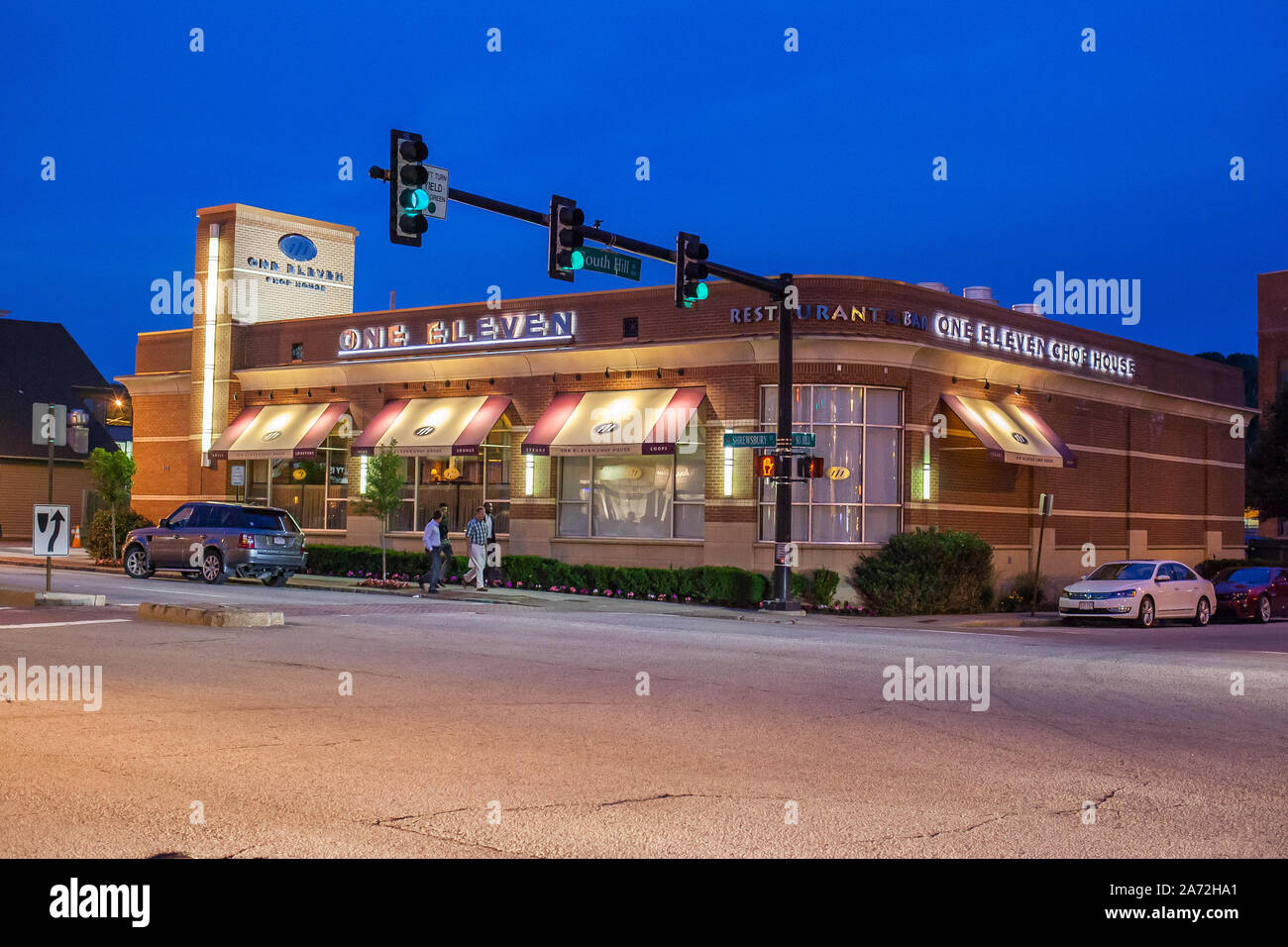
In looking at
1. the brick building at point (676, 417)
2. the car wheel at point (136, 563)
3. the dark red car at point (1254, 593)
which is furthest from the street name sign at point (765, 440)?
the car wheel at point (136, 563)

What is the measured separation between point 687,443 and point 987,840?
80.7 feet

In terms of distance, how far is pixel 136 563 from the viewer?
104 ft

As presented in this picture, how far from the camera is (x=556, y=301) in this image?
109 feet

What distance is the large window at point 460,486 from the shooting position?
1356 inches

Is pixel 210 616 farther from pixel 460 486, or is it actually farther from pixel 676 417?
pixel 460 486

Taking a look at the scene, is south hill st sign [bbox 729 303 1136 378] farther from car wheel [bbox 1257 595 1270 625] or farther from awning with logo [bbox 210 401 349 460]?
awning with logo [bbox 210 401 349 460]

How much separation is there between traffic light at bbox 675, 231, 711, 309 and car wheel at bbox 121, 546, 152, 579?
54.1 ft

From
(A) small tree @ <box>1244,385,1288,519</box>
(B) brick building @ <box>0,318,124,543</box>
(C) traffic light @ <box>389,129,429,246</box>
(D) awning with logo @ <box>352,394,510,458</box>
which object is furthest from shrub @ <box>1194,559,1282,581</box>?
(B) brick building @ <box>0,318,124,543</box>

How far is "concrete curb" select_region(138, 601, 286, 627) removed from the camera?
1800 centimetres

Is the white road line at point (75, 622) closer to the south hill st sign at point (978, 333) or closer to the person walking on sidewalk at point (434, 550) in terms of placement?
the person walking on sidewalk at point (434, 550)

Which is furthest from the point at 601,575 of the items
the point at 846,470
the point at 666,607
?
the point at 846,470

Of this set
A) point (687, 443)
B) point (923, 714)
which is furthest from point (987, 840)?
point (687, 443)

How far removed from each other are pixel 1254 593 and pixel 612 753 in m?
24.8

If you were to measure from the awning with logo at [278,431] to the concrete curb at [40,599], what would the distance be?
48.8ft
